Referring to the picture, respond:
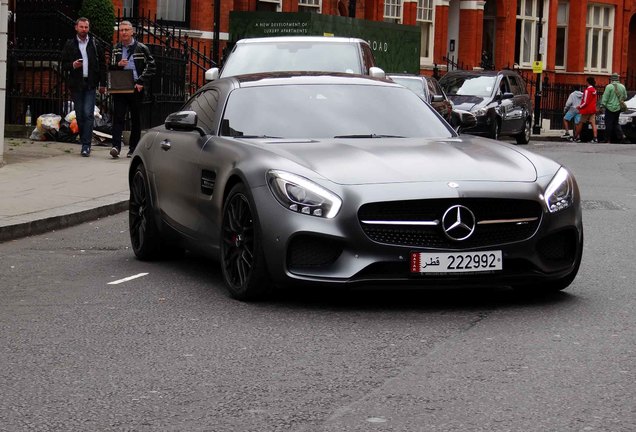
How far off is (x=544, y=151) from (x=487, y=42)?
75.6ft

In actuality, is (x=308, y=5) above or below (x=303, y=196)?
above

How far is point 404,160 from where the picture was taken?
28.5ft

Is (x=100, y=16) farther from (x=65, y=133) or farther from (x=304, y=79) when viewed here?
(x=304, y=79)

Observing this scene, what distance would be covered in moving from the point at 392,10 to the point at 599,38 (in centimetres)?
1458

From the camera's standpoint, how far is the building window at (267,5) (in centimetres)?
3991

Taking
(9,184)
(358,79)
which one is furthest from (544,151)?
(358,79)

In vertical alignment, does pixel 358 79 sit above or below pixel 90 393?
above

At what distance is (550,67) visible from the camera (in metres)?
54.9

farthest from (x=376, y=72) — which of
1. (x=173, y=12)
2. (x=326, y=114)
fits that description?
(x=173, y=12)

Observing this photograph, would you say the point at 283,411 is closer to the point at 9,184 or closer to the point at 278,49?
the point at 9,184

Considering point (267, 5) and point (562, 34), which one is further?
point (562, 34)

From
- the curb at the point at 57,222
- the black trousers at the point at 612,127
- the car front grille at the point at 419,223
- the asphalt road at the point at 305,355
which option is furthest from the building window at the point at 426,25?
the car front grille at the point at 419,223

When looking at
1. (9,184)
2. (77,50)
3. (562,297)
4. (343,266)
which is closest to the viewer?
(343,266)

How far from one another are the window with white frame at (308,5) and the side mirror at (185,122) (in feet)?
104
